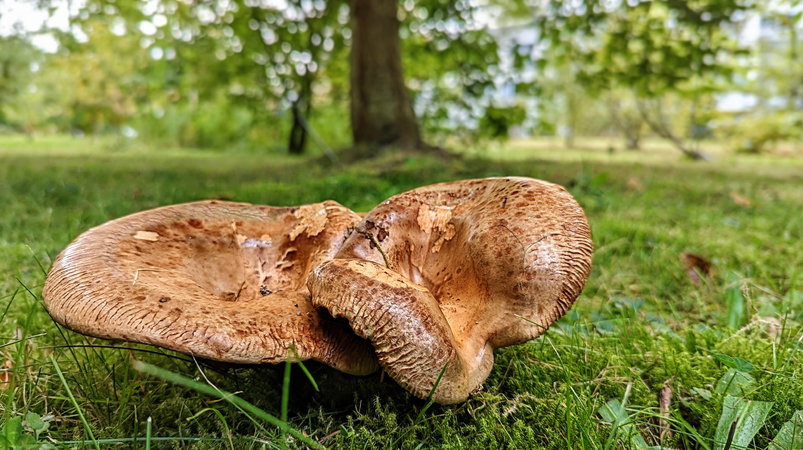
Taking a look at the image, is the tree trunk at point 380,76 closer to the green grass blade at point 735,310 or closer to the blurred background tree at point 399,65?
the blurred background tree at point 399,65

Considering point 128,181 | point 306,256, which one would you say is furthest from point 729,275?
point 128,181

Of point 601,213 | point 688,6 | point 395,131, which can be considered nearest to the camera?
point 601,213

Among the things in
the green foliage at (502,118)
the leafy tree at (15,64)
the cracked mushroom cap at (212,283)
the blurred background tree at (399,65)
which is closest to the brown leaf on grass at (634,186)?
the blurred background tree at (399,65)

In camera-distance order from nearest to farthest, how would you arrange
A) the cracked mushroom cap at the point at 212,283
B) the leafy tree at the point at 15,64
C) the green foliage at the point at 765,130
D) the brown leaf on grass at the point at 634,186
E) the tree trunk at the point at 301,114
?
the cracked mushroom cap at the point at 212,283
the brown leaf on grass at the point at 634,186
the leafy tree at the point at 15,64
the tree trunk at the point at 301,114
the green foliage at the point at 765,130

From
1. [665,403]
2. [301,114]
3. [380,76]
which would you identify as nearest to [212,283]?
[665,403]

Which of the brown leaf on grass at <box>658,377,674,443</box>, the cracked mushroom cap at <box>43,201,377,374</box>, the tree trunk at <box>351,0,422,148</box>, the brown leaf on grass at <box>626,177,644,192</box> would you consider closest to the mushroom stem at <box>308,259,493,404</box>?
the cracked mushroom cap at <box>43,201,377,374</box>

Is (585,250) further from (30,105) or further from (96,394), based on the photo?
(30,105)

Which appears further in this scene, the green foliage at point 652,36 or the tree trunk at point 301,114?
the tree trunk at point 301,114

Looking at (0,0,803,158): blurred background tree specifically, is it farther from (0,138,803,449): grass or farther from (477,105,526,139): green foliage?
(0,138,803,449): grass
